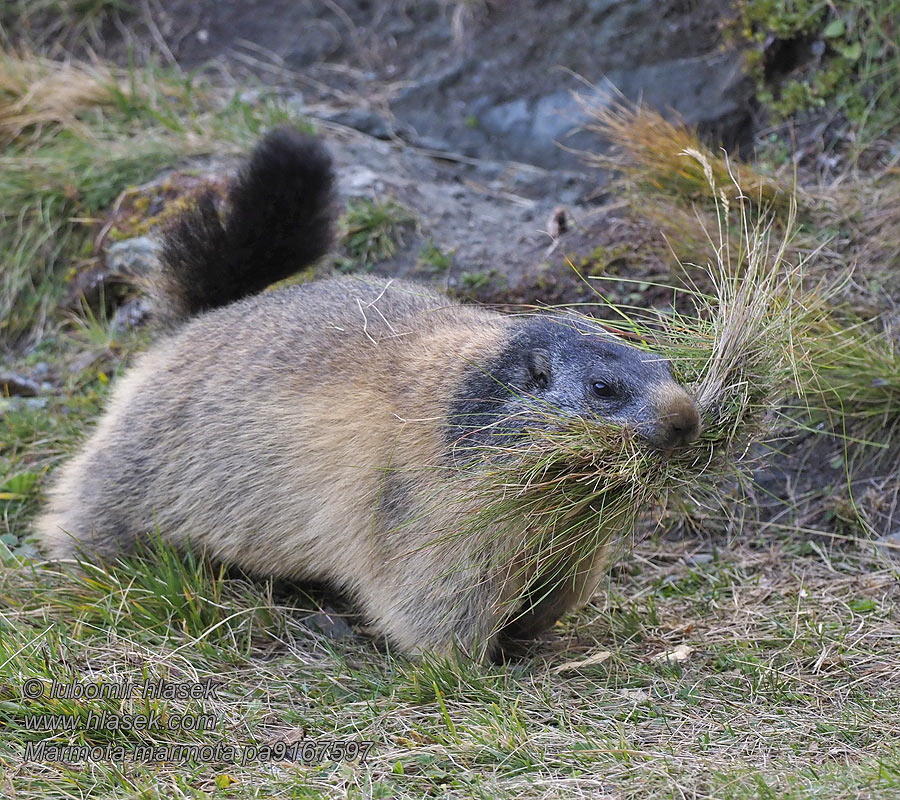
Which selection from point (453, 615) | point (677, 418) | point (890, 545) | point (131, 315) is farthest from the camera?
point (131, 315)

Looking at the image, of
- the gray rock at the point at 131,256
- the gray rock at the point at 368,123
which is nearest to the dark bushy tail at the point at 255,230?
the gray rock at the point at 131,256

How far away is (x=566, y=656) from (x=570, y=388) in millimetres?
1298

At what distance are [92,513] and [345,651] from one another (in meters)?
1.60

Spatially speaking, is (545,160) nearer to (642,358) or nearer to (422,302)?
(422,302)

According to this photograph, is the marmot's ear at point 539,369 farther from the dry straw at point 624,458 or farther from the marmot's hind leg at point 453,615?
the marmot's hind leg at point 453,615

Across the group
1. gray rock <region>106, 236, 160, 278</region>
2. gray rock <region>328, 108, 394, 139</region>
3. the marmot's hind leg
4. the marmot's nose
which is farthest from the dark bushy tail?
gray rock <region>328, 108, 394, 139</region>

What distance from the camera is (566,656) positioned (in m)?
4.70

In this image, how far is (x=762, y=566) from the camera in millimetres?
5363

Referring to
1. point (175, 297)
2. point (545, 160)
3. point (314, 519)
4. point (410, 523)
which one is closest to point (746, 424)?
point (410, 523)

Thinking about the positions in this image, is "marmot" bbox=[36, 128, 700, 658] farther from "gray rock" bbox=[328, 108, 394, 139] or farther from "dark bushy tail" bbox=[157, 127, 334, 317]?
"gray rock" bbox=[328, 108, 394, 139]

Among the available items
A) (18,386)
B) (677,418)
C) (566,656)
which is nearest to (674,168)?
(677,418)

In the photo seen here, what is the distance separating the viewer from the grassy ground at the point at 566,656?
3.47 meters

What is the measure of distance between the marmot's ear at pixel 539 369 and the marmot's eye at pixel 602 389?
0.22 metres

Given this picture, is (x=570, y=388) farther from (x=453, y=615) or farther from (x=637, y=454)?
(x=453, y=615)
